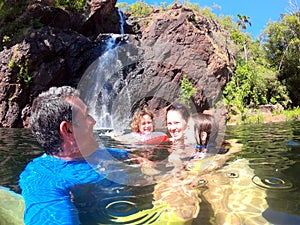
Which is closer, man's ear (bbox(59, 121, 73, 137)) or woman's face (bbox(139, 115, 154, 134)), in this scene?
man's ear (bbox(59, 121, 73, 137))

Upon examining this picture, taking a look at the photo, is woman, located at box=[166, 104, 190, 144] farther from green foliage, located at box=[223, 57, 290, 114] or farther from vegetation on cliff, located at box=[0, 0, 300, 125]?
green foliage, located at box=[223, 57, 290, 114]

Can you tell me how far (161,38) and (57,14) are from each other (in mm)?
6024

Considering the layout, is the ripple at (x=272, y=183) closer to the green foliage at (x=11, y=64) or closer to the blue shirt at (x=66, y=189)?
the blue shirt at (x=66, y=189)

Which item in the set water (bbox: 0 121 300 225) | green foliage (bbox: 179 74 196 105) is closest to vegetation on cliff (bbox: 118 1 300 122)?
green foliage (bbox: 179 74 196 105)

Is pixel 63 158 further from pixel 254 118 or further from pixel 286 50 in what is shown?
pixel 286 50

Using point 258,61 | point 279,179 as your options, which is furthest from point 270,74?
point 279,179

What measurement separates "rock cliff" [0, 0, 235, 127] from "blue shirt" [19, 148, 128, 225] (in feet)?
41.6

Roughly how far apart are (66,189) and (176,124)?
233 cm

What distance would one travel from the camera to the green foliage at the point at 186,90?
1555 centimetres

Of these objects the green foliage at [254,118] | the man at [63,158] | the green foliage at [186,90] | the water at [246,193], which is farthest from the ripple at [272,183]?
the green foliage at [254,118]

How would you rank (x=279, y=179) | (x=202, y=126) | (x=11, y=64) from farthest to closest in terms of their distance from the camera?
(x=11, y=64)
(x=202, y=126)
(x=279, y=179)

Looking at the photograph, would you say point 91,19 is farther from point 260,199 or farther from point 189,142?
point 260,199

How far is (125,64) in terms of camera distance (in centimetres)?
1683

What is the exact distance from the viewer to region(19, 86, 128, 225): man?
1739 millimetres
